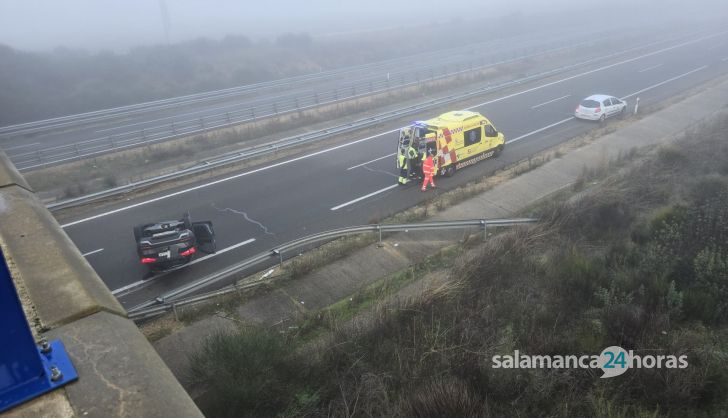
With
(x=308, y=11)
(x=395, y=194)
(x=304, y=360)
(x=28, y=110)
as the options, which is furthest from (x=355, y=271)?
(x=308, y=11)

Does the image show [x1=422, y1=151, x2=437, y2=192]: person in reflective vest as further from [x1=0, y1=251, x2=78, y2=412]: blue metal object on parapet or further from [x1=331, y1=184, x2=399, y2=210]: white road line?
[x1=0, y1=251, x2=78, y2=412]: blue metal object on parapet

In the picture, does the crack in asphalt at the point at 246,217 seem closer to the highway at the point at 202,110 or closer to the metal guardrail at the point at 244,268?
the metal guardrail at the point at 244,268

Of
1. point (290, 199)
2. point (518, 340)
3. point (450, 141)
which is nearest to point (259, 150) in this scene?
point (290, 199)

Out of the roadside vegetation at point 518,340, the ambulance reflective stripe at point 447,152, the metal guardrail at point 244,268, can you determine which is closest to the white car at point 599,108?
the ambulance reflective stripe at point 447,152

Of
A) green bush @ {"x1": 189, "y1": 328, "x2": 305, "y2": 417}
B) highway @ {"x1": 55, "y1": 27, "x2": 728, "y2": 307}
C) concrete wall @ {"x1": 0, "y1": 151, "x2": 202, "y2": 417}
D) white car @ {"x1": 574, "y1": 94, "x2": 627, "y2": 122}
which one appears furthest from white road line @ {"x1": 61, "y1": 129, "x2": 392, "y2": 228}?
white car @ {"x1": 574, "y1": 94, "x2": 627, "y2": 122}

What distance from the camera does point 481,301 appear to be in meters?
8.02

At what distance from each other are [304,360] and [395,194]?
402 inches

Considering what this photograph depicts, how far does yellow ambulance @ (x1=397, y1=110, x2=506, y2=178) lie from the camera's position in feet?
54.7

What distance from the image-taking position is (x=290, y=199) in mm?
15945

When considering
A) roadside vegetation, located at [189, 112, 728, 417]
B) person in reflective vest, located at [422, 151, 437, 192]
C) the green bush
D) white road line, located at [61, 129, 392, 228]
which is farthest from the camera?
person in reflective vest, located at [422, 151, 437, 192]

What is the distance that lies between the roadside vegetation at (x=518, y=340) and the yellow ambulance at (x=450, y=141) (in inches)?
262

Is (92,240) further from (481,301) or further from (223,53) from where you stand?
(223,53)

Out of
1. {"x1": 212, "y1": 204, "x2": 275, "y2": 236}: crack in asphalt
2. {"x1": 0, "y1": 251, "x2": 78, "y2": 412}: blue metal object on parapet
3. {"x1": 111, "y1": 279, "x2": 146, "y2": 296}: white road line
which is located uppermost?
{"x1": 0, "y1": 251, "x2": 78, "y2": 412}: blue metal object on parapet

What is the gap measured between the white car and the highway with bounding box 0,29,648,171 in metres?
13.4
